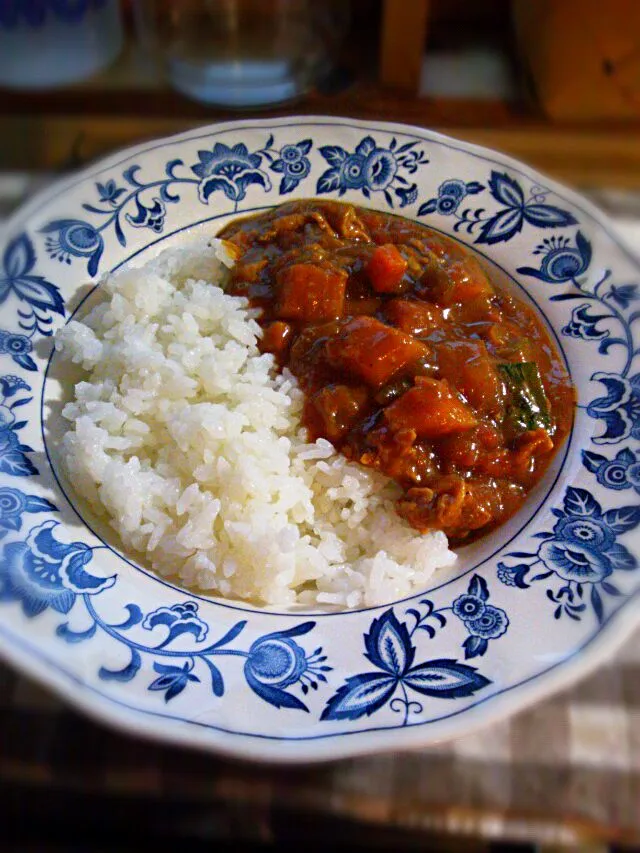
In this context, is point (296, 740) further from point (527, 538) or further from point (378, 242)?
point (378, 242)

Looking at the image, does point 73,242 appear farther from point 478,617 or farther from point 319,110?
point 478,617

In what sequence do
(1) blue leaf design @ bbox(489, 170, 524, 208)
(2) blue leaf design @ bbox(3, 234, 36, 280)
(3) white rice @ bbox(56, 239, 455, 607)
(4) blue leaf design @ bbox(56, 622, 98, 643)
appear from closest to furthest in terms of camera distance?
1. (4) blue leaf design @ bbox(56, 622, 98, 643)
2. (3) white rice @ bbox(56, 239, 455, 607)
3. (2) blue leaf design @ bbox(3, 234, 36, 280)
4. (1) blue leaf design @ bbox(489, 170, 524, 208)

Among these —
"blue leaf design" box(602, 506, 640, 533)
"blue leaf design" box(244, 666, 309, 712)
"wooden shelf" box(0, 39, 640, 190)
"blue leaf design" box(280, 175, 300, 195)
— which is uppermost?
"wooden shelf" box(0, 39, 640, 190)

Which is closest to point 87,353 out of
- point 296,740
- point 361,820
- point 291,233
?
point 291,233

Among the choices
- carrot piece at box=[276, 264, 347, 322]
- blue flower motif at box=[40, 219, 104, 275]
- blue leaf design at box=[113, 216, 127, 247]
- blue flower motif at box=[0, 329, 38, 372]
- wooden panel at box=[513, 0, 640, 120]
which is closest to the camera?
blue flower motif at box=[0, 329, 38, 372]

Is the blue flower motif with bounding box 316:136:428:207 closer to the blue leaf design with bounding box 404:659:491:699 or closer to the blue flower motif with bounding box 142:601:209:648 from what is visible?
the blue flower motif with bounding box 142:601:209:648

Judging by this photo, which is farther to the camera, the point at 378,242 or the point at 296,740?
the point at 378,242

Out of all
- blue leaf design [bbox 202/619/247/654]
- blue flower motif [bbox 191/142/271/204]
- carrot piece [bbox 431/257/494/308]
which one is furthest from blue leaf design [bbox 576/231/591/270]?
blue leaf design [bbox 202/619/247/654]

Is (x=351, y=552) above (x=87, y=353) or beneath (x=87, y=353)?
beneath
